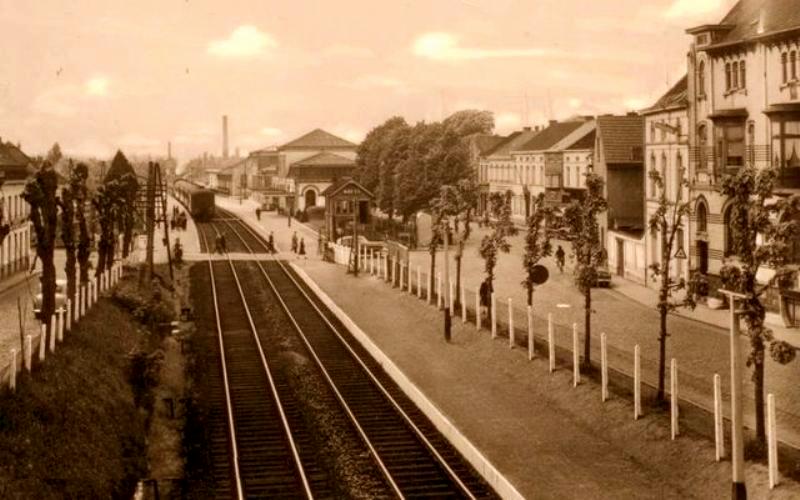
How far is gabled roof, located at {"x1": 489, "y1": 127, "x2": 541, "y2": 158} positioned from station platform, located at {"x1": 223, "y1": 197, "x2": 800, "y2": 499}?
2573 inches

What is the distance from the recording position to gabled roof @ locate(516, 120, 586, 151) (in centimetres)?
9006

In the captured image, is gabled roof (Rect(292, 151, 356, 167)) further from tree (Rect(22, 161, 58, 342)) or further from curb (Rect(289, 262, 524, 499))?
tree (Rect(22, 161, 58, 342))

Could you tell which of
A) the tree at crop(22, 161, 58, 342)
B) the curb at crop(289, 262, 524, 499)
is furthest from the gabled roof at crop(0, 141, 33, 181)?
the tree at crop(22, 161, 58, 342)

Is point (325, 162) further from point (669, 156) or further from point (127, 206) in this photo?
point (669, 156)

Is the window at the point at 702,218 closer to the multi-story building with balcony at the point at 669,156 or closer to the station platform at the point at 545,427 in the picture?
the multi-story building with balcony at the point at 669,156

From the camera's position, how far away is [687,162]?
155ft

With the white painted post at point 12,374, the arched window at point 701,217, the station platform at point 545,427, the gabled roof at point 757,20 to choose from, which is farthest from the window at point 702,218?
the white painted post at point 12,374

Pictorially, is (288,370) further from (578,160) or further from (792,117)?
(578,160)

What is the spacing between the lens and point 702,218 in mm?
45031

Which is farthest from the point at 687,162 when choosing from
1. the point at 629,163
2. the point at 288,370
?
the point at 288,370

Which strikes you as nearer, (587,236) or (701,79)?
(587,236)

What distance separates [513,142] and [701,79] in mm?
61194

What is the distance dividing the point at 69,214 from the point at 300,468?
1565 centimetres

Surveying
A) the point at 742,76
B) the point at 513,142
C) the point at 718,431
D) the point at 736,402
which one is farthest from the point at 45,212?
the point at 513,142
